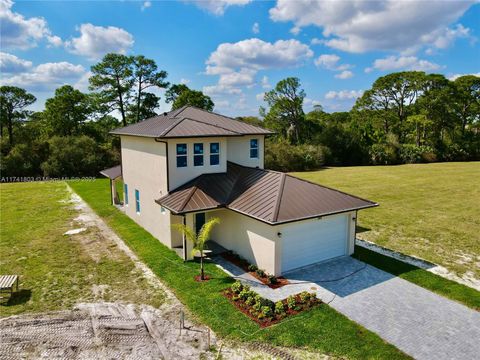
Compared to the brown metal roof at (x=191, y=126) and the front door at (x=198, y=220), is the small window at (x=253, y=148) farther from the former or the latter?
the front door at (x=198, y=220)

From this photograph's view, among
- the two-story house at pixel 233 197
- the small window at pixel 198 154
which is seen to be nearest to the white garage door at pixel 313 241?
the two-story house at pixel 233 197

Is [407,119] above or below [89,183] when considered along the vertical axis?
above

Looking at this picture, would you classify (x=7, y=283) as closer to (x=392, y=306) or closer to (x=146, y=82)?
(x=392, y=306)

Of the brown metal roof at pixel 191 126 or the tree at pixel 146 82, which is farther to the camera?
the tree at pixel 146 82

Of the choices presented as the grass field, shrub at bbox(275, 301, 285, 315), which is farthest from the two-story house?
the grass field

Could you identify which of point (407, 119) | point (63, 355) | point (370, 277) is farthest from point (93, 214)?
point (407, 119)

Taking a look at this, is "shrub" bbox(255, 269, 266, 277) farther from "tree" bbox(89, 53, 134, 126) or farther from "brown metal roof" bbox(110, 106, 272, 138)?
"tree" bbox(89, 53, 134, 126)

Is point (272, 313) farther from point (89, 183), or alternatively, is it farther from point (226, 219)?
point (89, 183)
